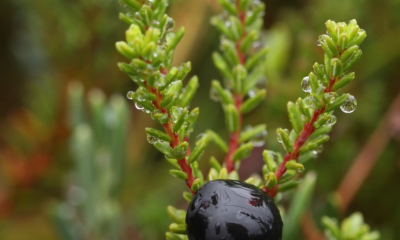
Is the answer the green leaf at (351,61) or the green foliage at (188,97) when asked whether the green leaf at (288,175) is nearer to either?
the green foliage at (188,97)

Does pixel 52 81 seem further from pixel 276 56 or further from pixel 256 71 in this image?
pixel 256 71

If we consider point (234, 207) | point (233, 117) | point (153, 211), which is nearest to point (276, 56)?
point (153, 211)

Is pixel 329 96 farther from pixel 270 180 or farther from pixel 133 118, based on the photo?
pixel 133 118

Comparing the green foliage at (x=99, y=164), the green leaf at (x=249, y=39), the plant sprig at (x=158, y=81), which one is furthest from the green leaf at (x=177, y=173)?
the green foliage at (x=99, y=164)

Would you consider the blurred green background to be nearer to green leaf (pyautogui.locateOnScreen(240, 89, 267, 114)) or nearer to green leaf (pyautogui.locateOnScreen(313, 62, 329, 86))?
green leaf (pyautogui.locateOnScreen(240, 89, 267, 114))

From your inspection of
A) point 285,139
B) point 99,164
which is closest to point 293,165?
point 285,139

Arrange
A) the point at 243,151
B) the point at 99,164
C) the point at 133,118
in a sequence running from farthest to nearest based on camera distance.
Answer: the point at 133,118, the point at 99,164, the point at 243,151

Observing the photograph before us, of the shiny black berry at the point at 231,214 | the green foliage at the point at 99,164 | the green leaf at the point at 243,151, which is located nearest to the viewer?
the shiny black berry at the point at 231,214
